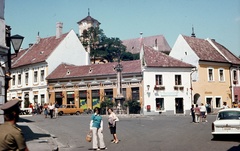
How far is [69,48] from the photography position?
184 ft

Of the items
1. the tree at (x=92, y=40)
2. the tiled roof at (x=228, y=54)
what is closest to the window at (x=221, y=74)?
the tiled roof at (x=228, y=54)

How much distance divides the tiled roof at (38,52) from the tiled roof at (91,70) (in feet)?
10.8

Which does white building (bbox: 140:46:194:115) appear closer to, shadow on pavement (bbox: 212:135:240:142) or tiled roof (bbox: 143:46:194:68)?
tiled roof (bbox: 143:46:194:68)

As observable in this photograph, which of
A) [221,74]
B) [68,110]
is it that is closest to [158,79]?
[221,74]

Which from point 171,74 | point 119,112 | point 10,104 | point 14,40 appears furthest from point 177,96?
point 10,104

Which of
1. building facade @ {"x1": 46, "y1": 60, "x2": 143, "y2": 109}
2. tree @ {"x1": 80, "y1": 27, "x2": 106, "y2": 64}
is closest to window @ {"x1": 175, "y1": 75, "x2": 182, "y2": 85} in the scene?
building facade @ {"x1": 46, "y1": 60, "x2": 143, "y2": 109}

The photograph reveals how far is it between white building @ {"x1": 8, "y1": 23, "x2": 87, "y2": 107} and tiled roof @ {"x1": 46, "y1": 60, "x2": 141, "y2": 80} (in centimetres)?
172

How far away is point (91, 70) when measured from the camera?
161 feet

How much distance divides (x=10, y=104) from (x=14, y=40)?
39.7ft

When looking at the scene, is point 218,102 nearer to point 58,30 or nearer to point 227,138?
point 58,30

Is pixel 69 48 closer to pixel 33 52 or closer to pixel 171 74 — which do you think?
pixel 33 52

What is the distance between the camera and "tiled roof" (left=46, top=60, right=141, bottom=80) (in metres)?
45.7

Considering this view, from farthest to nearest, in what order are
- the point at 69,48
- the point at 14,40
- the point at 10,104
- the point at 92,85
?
the point at 69,48 → the point at 92,85 → the point at 14,40 → the point at 10,104

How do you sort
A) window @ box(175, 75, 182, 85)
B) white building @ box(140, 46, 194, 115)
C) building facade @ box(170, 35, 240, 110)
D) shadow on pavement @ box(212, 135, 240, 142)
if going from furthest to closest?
1. building facade @ box(170, 35, 240, 110)
2. window @ box(175, 75, 182, 85)
3. white building @ box(140, 46, 194, 115)
4. shadow on pavement @ box(212, 135, 240, 142)
